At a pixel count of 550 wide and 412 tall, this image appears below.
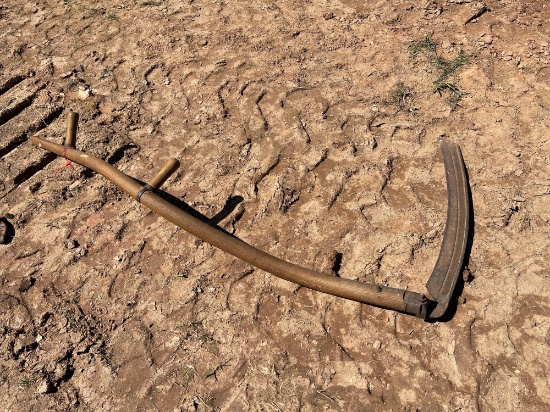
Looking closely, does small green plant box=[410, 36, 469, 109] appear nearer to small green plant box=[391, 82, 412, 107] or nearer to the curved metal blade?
small green plant box=[391, 82, 412, 107]

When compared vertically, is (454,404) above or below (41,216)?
below

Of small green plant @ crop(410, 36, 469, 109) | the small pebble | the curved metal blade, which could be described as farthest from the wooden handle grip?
small green plant @ crop(410, 36, 469, 109)

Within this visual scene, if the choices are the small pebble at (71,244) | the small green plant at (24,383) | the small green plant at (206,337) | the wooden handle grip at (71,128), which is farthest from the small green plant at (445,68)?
the small green plant at (24,383)

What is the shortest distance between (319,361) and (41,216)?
212 centimetres

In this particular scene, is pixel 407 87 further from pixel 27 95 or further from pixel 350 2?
pixel 27 95

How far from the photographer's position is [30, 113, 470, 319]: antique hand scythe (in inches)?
103

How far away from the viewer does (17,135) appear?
4.03m

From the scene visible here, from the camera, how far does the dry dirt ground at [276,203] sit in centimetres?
263

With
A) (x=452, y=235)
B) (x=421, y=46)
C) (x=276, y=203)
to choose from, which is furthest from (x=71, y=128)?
(x=421, y=46)

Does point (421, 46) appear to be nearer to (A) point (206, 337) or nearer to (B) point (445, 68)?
(B) point (445, 68)

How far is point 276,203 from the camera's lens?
3.34 metres

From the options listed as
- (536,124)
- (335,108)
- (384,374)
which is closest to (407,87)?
(335,108)

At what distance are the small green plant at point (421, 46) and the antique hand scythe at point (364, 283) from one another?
3.77ft

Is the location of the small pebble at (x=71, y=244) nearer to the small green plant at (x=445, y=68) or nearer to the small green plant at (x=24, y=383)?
the small green plant at (x=24, y=383)
